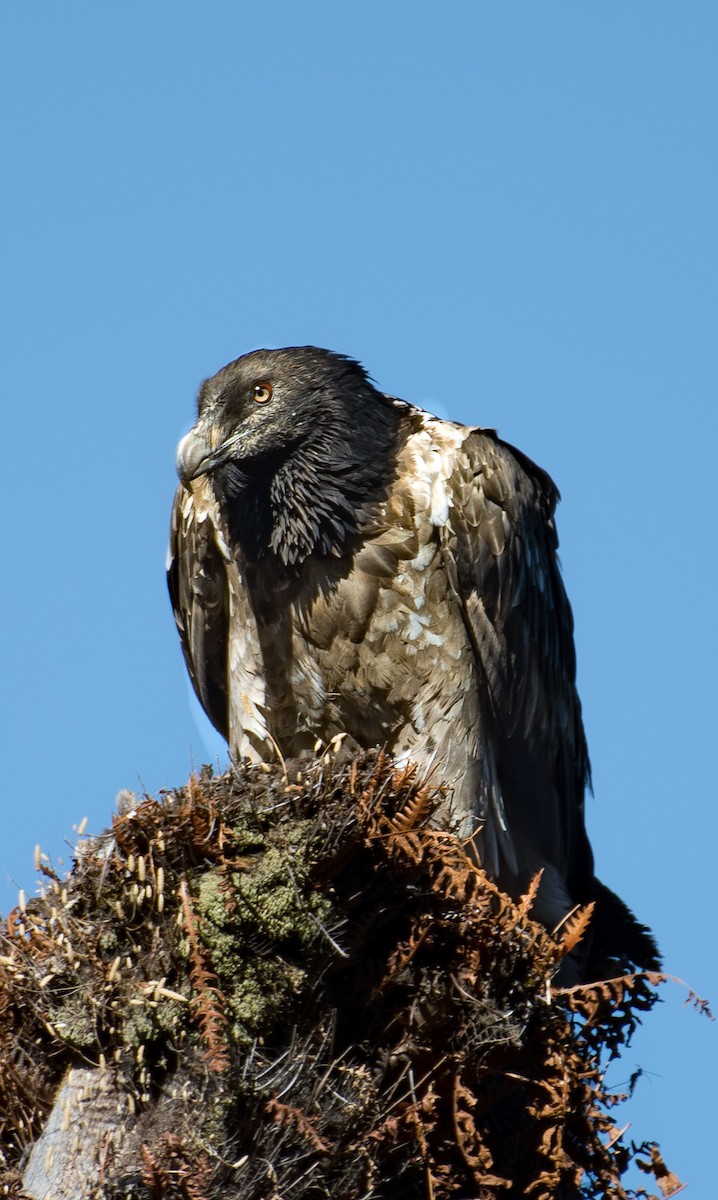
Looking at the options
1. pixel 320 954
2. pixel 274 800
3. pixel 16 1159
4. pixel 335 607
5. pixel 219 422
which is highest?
pixel 219 422

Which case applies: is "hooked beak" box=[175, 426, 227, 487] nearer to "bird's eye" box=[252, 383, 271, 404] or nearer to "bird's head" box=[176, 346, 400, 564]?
"bird's head" box=[176, 346, 400, 564]

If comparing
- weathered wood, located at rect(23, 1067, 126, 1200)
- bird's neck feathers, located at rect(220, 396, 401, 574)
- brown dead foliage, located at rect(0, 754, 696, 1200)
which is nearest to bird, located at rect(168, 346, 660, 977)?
bird's neck feathers, located at rect(220, 396, 401, 574)

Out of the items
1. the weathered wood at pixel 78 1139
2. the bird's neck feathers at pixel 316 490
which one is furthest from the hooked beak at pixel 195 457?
the weathered wood at pixel 78 1139

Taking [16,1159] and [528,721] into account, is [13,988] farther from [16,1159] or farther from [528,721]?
[528,721]

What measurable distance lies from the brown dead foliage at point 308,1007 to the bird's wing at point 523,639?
63.7 inches

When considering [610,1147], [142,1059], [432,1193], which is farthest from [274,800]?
[610,1147]

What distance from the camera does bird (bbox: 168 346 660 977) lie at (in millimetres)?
7949

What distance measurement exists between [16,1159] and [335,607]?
3153 millimetres

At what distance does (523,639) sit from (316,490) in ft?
4.55

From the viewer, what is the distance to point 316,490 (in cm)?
819

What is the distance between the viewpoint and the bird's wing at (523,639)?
8070 mm

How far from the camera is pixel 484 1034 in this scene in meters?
6.30

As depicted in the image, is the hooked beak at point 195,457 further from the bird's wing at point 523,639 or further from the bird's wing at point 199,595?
the bird's wing at point 523,639

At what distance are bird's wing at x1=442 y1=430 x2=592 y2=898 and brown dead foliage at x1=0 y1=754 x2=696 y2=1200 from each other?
1619 millimetres
